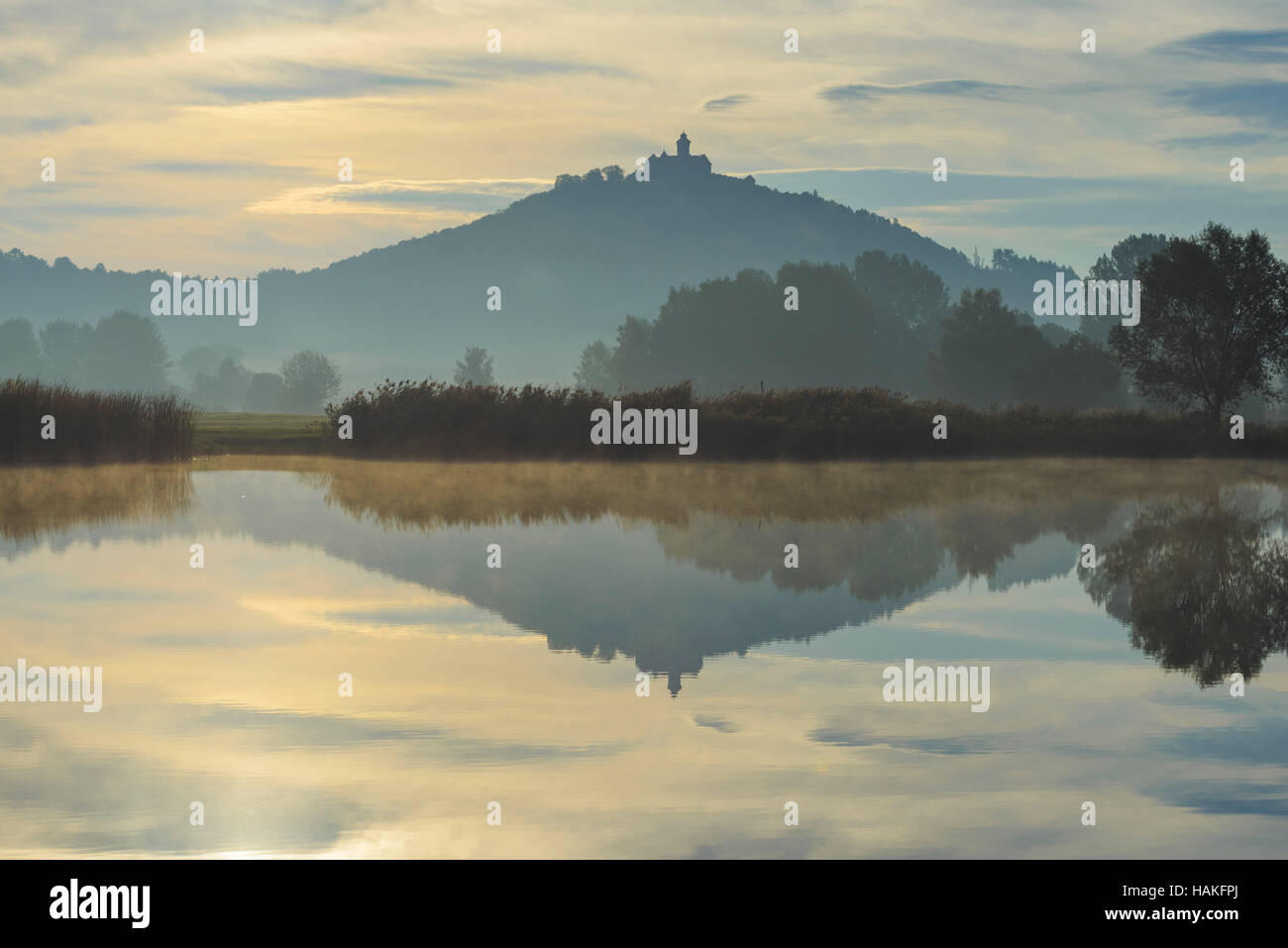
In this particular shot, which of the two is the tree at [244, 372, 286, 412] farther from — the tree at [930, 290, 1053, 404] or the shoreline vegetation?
the shoreline vegetation

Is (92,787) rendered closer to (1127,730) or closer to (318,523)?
(1127,730)

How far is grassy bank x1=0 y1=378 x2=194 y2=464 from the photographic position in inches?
1334

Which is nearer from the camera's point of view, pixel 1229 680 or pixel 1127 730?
pixel 1127 730

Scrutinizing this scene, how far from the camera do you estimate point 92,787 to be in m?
6.96

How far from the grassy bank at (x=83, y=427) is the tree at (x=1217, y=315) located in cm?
4278

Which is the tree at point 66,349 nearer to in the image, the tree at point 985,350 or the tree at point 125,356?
the tree at point 125,356

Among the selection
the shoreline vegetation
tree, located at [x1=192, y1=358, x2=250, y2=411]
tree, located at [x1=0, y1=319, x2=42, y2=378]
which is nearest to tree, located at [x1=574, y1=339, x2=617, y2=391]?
tree, located at [x1=192, y1=358, x2=250, y2=411]

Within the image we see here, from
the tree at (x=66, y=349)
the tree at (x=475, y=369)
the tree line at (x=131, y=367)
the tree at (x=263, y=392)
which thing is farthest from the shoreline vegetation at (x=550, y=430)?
the tree at (x=66, y=349)

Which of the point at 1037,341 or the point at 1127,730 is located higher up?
the point at 1037,341

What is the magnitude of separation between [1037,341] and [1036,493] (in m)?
67.4

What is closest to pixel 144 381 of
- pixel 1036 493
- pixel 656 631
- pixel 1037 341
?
pixel 1037 341

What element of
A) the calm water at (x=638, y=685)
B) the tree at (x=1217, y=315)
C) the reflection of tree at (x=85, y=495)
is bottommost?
the calm water at (x=638, y=685)

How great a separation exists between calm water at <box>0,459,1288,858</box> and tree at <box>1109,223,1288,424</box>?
132 feet

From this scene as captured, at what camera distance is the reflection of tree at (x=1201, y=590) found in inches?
446
